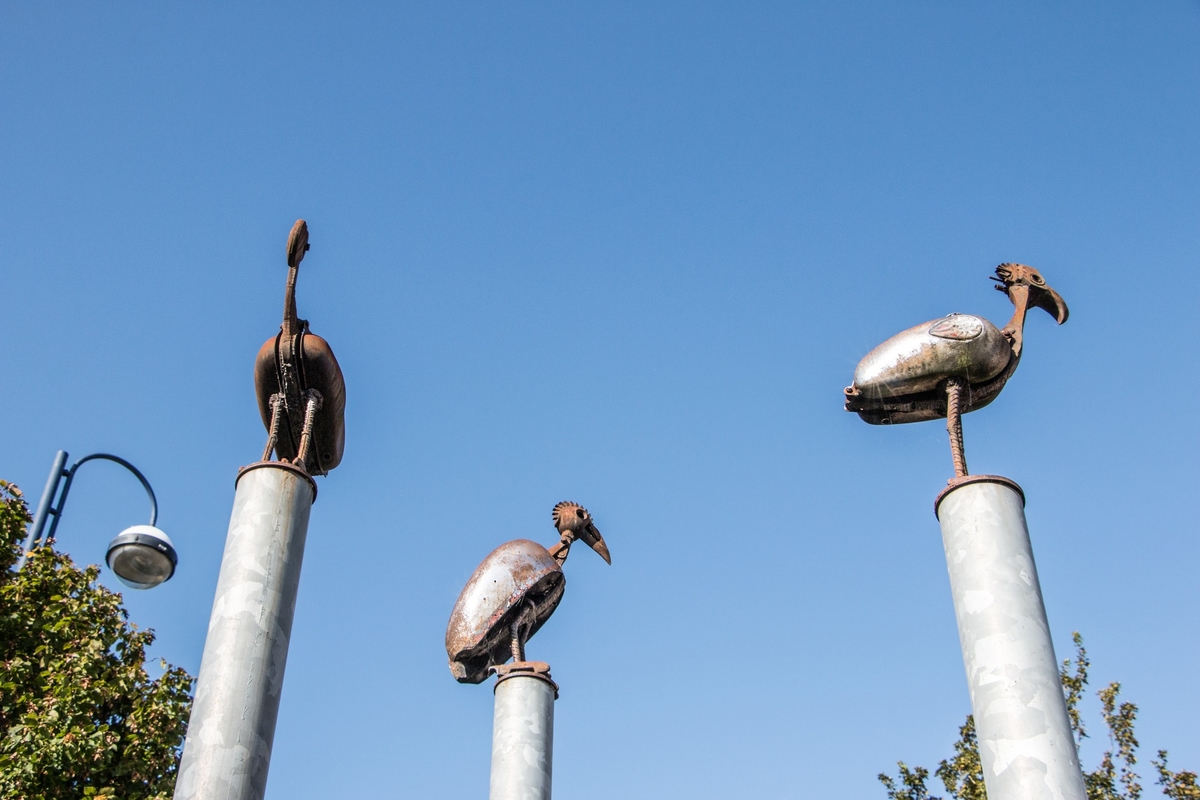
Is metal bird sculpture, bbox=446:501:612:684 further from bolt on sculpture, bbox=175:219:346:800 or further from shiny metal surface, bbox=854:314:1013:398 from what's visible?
shiny metal surface, bbox=854:314:1013:398

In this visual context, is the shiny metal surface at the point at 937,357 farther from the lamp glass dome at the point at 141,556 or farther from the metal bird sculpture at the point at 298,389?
the lamp glass dome at the point at 141,556

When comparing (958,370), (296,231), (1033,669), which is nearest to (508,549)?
(296,231)

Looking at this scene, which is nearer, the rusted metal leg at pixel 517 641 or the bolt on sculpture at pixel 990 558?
the bolt on sculpture at pixel 990 558

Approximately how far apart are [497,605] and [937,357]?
450 centimetres

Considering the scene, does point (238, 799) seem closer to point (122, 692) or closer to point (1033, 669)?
point (1033, 669)

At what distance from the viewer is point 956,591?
783cm

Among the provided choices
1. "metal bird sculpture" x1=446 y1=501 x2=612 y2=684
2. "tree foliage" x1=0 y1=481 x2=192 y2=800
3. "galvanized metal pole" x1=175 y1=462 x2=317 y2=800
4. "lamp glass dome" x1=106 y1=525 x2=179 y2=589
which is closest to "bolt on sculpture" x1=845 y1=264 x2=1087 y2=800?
"metal bird sculpture" x1=446 y1=501 x2=612 y2=684

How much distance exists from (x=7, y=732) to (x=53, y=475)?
8.91ft

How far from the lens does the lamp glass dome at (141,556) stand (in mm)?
12219

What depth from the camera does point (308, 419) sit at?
9266 millimetres

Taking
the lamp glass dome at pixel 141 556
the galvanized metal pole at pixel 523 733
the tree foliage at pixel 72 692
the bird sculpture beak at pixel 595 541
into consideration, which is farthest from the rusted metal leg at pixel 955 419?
the tree foliage at pixel 72 692

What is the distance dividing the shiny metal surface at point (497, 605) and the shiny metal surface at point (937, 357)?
377 centimetres

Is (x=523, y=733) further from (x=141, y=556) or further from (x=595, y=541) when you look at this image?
(x=141, y=556)

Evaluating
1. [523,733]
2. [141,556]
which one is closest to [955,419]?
[523,733]
